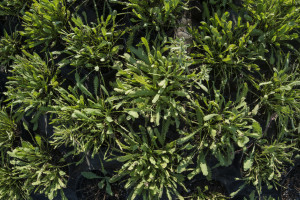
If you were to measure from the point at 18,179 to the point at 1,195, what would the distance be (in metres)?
0.14

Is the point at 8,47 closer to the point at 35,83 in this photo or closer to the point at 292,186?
the point at 35,83

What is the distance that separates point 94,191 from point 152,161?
2.06ft

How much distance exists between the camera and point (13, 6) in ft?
5.66

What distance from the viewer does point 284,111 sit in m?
1.46

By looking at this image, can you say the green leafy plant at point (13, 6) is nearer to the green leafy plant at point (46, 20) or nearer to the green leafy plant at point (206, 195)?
the green leafy plant at point (46, 20)

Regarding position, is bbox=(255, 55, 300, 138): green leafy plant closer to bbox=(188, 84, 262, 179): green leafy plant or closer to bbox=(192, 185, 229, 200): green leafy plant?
bbox=(188, 84, 262, 179): green leafy plant

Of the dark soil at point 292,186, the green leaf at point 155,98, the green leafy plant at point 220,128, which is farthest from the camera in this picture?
the dark soil at point 292,186

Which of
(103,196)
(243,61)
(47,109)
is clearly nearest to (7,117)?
(47,109)

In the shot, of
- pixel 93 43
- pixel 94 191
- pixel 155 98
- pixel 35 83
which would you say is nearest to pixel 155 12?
pixel 93 43

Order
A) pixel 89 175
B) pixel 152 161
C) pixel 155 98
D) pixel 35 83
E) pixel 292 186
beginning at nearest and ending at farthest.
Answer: pixel 155 98
pixel 152 161
pixel 35 83
pixel 89 175
pixel 292 186

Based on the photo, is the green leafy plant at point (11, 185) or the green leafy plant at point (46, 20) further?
the green leafy plant at point (11, 185)

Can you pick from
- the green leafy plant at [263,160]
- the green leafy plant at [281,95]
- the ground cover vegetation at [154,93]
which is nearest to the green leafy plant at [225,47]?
the ground cover vegetation at [154,93]

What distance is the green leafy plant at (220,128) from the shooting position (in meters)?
1.37

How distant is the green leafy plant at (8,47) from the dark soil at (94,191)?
1060 millimetres
